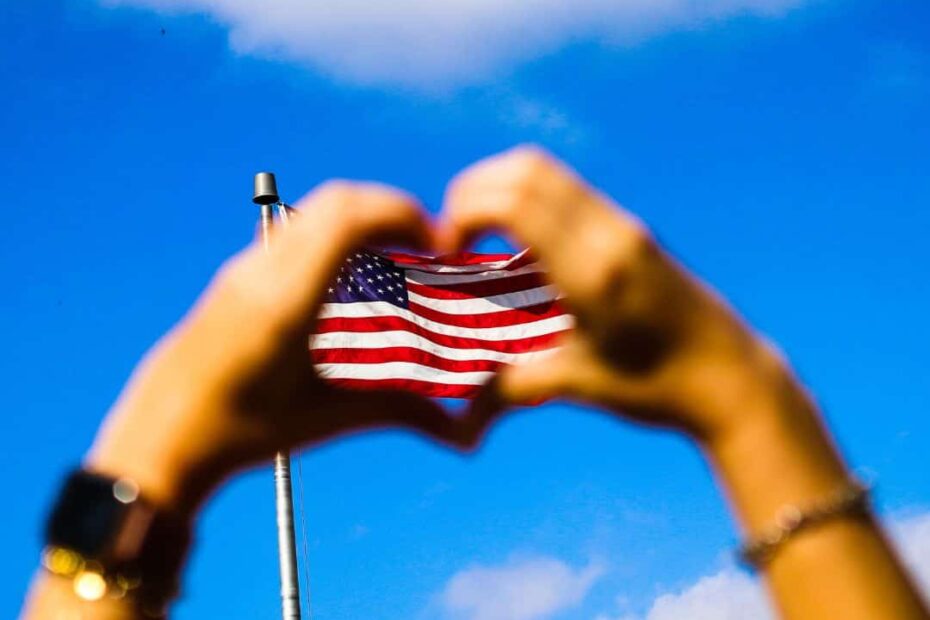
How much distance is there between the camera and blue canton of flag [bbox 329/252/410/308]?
995 centimetres

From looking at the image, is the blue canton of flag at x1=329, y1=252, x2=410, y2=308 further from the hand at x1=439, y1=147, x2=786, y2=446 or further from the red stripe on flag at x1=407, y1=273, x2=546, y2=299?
the hand at x1=439, y1=147, x2=786, y2=446

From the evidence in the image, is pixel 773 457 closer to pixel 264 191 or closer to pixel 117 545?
pixel 117 545

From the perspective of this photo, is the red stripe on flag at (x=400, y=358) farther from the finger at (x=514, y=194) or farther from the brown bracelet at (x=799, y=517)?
the brown bracelet at (x=799, y=517)

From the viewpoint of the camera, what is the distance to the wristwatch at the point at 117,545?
3.80 feet

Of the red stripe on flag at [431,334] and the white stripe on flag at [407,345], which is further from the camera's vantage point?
the red stripe on flag at [431,334]

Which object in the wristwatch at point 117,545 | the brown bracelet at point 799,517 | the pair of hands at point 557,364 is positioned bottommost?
the brown bracelet at point 799,517

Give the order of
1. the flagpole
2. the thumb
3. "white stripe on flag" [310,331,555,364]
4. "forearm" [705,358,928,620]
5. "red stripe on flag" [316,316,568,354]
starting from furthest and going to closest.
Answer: the flagpole
"red stripe on flag" [316,316,568,354]
"white stripe on flag" [310,331,555,364]
the thumb
"forearm" [705,358,928,620]

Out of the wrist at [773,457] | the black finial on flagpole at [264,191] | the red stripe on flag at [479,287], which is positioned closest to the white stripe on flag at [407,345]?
the red stripe on flag at [479,287]

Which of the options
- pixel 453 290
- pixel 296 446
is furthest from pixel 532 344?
pixel 296 446

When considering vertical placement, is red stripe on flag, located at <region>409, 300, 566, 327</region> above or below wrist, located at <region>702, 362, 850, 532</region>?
above

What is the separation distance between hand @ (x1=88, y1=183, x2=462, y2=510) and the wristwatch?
21 mm

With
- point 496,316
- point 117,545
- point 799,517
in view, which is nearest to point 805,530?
point 799,517

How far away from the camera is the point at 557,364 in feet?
4.16

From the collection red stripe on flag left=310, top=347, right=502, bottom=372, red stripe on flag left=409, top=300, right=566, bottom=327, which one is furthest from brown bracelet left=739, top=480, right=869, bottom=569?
red stripe on flag left=409, top=300, right=566, bottom=327
